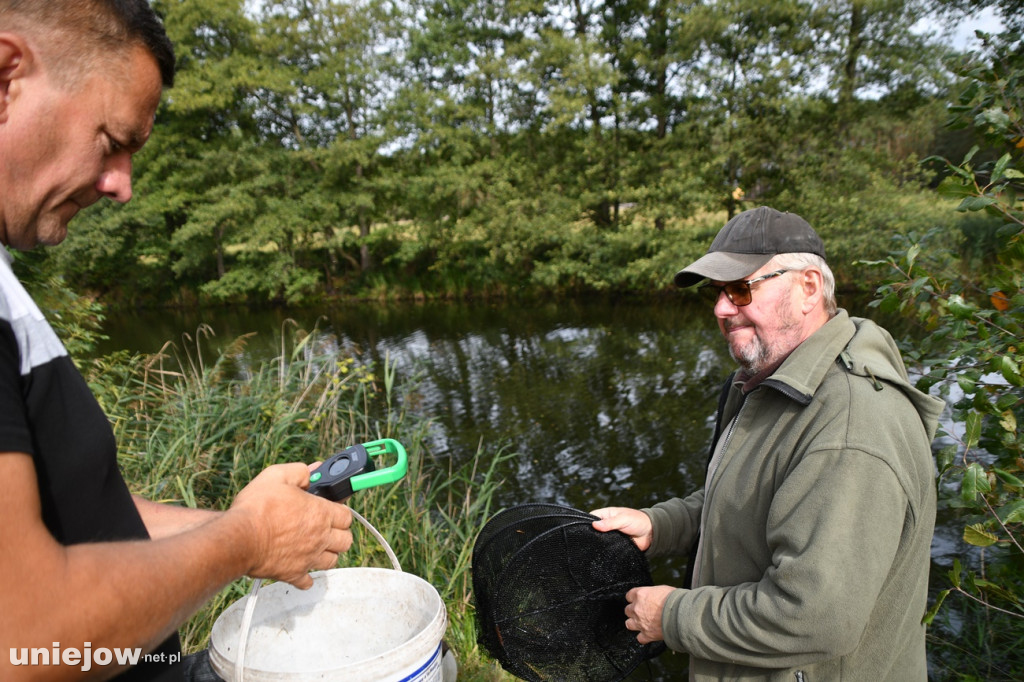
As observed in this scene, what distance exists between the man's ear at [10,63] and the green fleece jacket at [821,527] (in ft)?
5.38

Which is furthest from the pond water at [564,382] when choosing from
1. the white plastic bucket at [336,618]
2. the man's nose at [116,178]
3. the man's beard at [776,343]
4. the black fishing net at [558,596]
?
the man's nose at [116,178]

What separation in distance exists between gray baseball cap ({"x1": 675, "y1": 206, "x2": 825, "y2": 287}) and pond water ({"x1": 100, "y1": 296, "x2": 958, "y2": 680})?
2.12 m

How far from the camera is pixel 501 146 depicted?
62.1 ft

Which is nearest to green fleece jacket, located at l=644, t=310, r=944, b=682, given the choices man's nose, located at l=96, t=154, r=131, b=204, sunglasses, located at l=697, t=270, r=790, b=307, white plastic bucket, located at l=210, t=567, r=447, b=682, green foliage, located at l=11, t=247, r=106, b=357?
sunglasses, located at l=697, t=270, r=790, b=307

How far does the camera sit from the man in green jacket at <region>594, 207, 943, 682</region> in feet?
4.74

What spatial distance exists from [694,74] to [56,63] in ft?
54.5

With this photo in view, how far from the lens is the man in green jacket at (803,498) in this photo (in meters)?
1.44

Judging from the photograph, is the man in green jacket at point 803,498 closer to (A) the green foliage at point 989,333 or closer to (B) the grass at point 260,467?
(A) the green foliage at point 989,333

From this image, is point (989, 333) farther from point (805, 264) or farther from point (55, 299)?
point (55, 299)

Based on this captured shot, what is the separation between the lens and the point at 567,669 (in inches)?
81.6

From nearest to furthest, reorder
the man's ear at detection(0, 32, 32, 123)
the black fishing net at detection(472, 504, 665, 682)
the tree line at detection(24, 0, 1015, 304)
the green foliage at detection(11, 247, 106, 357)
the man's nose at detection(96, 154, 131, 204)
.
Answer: the man's ear at detection(0, 32, 32, 123) < the man's nose at detection(96, 154, 131, 204) < the black fishing net at detection(472, 504, 665, 682) < the green foliage at detection(11, 247, 106, 357) < the tree line at detection(24, 0, 1015, 304)

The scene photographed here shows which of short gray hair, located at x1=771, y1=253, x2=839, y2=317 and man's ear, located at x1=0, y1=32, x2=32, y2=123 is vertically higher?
man's ear, located at x1=0, y1=32, x2=32, y2=123

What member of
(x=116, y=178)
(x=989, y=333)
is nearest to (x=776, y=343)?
(x=989, y=333)

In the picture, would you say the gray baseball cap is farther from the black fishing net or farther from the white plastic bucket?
the white plastic bucket
